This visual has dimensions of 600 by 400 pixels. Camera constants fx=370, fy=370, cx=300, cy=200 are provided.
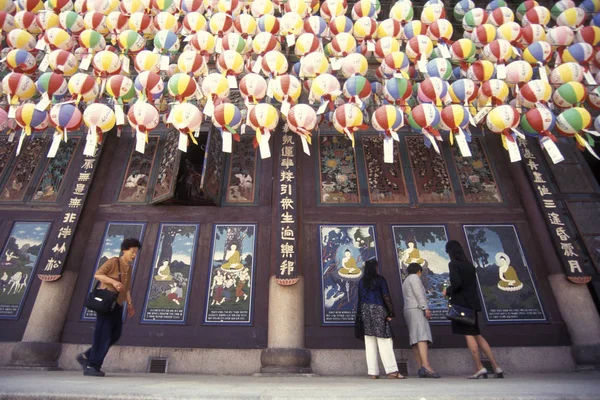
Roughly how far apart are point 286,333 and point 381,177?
11.1 ft

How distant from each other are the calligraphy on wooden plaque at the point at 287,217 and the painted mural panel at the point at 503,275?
302 centimetres

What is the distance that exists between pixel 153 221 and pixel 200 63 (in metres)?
2.81

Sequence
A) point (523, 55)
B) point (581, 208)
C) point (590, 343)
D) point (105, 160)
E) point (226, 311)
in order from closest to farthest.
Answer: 1. point (590, 343)
2. point (226, 311)
3. point (523, 55)
4. point (581, 208)
5. point (105, 160)

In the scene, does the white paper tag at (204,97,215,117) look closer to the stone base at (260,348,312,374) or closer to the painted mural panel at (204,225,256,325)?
the painted mural panel at (204,225,256,325)

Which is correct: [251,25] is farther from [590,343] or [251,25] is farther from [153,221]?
[590,343]

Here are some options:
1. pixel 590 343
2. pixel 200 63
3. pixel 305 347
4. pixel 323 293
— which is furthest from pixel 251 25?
pixel 590 343

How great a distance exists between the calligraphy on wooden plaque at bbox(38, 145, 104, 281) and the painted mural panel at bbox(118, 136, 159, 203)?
573mm

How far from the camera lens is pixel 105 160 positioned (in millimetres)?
7086

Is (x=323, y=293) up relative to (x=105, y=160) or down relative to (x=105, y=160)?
down

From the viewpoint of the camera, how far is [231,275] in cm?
598

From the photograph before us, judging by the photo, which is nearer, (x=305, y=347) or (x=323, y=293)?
(x=305, y=347)

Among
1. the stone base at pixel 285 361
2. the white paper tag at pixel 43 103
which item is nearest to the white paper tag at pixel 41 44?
the white paper tag at pixel 43 103

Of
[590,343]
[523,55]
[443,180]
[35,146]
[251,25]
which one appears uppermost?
[251,25]

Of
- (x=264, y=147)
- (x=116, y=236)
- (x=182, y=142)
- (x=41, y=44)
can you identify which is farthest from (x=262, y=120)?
(x=41, y=44)
